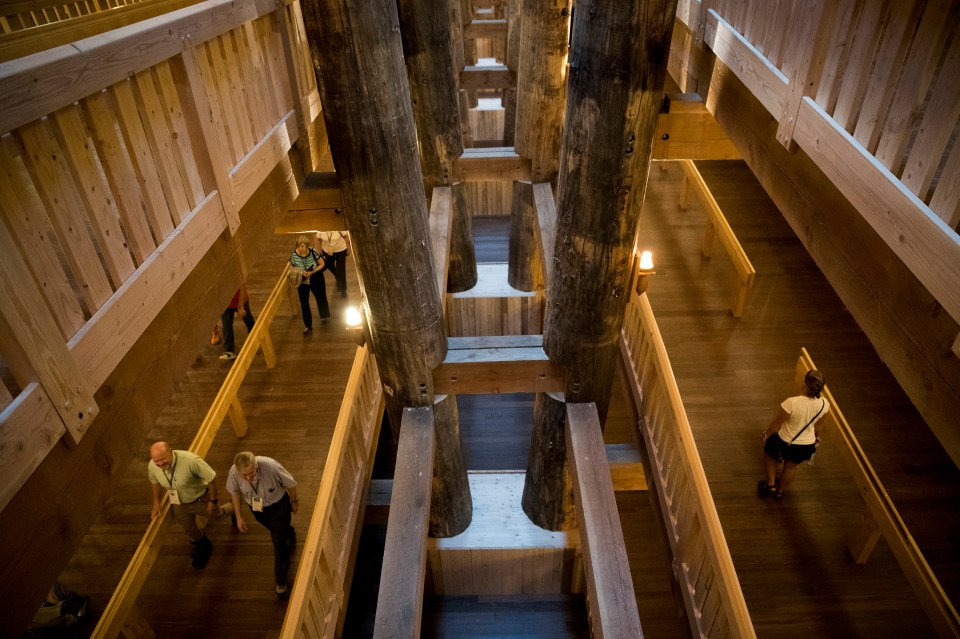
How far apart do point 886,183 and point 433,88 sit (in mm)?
4109

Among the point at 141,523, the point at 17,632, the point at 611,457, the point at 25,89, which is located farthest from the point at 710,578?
the point at 141,523

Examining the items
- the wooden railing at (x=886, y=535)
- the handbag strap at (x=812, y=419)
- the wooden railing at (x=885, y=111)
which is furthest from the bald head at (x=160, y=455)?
the wooden railing at (x=886, y=535)

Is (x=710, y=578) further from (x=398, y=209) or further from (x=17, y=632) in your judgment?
(x=17, y=632)

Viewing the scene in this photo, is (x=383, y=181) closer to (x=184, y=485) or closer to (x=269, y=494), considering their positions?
(x=269, y=494)

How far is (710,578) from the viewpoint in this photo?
341 centimetres

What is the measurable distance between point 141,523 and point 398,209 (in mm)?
4153

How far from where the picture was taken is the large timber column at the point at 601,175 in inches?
94.0

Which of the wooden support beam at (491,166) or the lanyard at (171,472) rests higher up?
the wooden support beam at (491,166)

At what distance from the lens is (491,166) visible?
5.98 m

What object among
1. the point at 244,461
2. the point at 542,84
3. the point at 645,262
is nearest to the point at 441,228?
the point at 542,84

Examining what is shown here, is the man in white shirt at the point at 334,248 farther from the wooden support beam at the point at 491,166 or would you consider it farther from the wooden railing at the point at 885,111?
the wooden railing at the point at 885,111

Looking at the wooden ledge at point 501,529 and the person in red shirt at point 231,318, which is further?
the person in red shirt at point 231,318

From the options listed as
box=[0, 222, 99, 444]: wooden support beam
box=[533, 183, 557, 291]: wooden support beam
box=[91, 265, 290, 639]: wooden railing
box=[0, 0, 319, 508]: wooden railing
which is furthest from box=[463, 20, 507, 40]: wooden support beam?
box=[0, 222, 99, 444]: wooden support beam

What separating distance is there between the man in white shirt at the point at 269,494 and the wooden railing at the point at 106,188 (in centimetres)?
210
